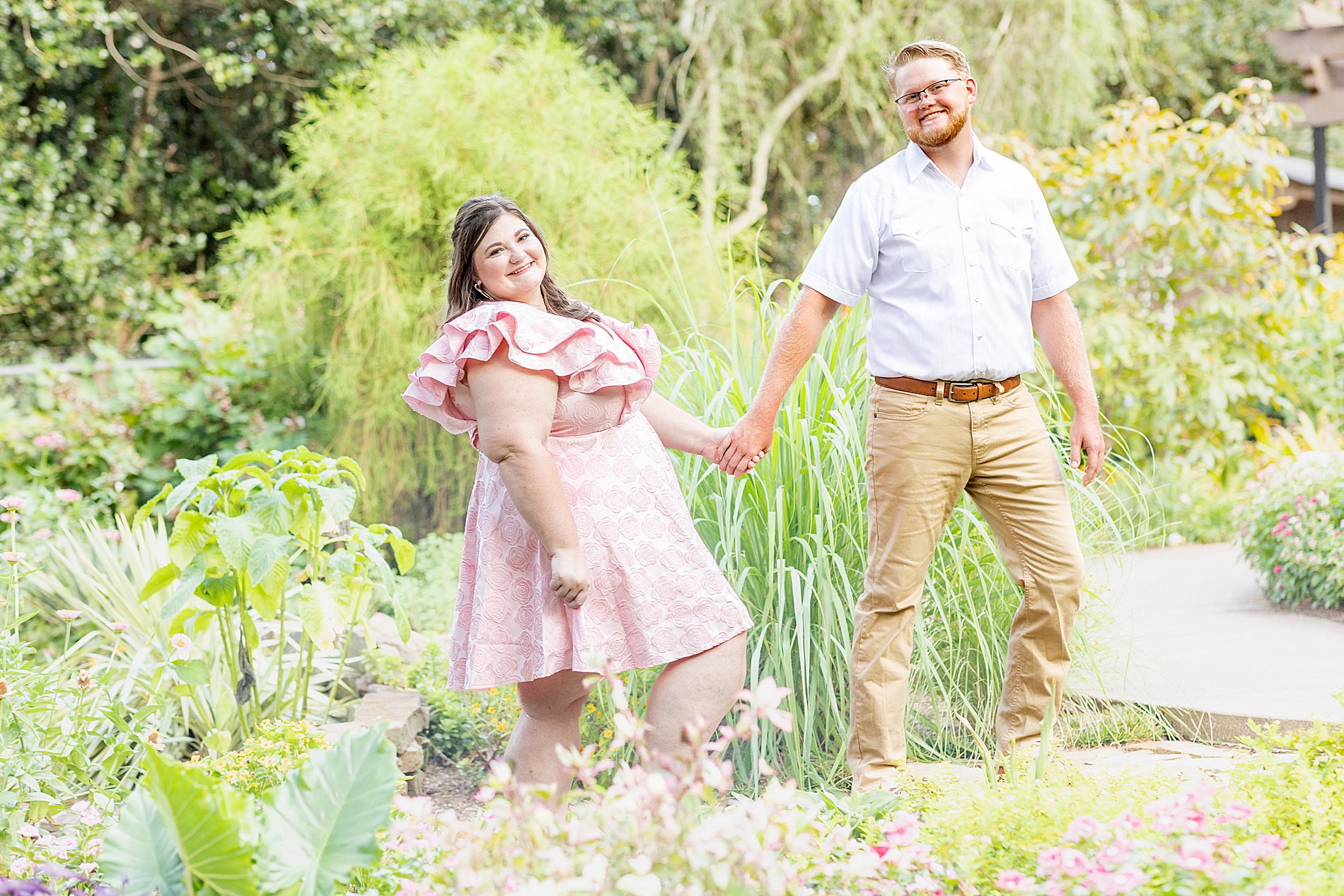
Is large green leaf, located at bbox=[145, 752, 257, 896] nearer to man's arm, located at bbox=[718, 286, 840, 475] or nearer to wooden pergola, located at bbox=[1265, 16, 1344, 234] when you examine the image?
man's arm, located at bbox=[718, 286, 840, 475]

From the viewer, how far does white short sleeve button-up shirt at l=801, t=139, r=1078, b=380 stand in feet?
7.43

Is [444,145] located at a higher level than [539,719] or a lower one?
higher

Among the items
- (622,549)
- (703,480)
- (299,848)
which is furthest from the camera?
(703,480)

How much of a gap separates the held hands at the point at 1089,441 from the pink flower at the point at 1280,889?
1.33 m

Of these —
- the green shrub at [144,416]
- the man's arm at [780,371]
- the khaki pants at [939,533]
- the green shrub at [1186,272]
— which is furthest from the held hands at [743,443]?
the green shrub at [1186,272]

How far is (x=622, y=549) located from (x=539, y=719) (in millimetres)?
386

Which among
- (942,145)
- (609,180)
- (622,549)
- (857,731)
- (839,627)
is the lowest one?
(857,731)

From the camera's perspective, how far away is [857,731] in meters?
2.33

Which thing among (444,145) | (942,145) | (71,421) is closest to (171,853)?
(942,145)

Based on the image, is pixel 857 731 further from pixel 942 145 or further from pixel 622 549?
pixel 942 145

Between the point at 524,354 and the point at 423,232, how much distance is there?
360cm

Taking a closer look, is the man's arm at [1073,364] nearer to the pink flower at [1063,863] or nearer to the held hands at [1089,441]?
the held hands at [1089,441]

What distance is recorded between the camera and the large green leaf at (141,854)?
144 centimetres

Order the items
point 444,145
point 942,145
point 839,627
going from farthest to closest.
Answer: point 444,145, point 839,627, point 942,145
